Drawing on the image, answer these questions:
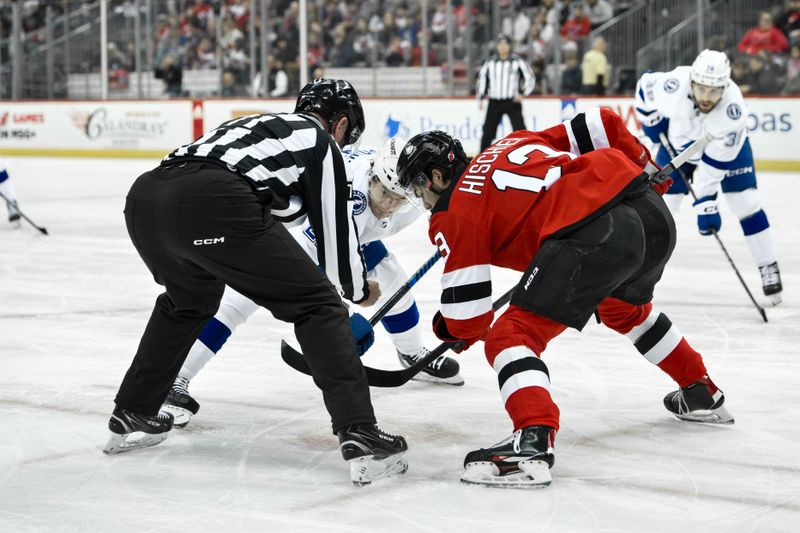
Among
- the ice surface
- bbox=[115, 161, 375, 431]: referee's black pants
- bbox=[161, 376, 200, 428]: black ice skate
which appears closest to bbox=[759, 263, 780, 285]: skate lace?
the ice surface

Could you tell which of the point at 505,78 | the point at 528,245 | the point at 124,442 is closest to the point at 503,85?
the point at 505,78

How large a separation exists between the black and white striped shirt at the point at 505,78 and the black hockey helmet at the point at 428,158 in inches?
361

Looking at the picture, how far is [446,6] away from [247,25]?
2924 mm

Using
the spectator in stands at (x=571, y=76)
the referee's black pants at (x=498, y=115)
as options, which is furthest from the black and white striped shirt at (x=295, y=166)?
the spectator in stands at (x=571, y=76)

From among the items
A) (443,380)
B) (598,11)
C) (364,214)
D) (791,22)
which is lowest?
(443,380)

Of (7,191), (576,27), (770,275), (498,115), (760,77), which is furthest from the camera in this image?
(576,27)

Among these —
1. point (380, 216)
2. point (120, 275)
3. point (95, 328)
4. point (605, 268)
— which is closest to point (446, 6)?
point (120, 275)

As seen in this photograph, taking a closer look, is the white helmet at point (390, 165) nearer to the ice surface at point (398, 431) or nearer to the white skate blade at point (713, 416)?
the ice surface at point (398, 431)

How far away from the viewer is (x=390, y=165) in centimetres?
327

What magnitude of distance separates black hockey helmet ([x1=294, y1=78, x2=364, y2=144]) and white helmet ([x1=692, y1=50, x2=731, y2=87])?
2.68 m

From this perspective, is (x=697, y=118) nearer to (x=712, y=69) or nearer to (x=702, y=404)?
(x=712, y=69)

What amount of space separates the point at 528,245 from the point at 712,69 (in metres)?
2.71

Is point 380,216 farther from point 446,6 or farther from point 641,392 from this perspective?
point 446,6

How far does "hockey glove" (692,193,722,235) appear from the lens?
5.34m
